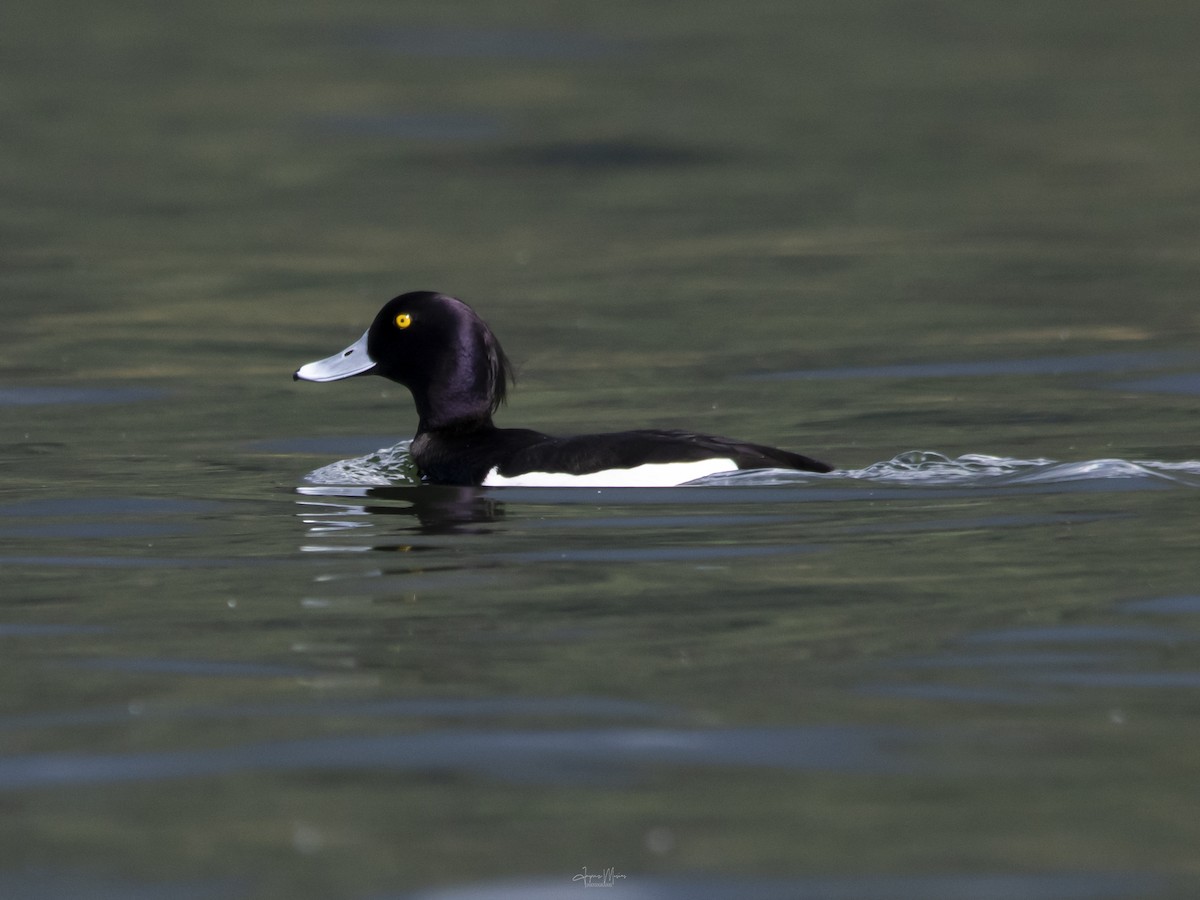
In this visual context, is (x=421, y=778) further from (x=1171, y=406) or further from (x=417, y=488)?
(x=1171, y=406)

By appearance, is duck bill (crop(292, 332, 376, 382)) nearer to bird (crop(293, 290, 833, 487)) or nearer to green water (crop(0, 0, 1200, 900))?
bird (crop(293, 290, 833, 487))

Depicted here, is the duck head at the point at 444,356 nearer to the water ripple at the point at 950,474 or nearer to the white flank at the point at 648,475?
the water ripple at the point at 950,474

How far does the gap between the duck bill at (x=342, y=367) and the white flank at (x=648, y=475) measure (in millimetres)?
1567

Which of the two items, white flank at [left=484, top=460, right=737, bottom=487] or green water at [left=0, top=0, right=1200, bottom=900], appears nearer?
green water at [left=0, top=0, right=1200, bottom=900]

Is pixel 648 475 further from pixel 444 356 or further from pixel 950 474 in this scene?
pixel 444 356

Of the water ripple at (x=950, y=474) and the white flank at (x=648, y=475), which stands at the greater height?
the white flank at (x=648, y=475)

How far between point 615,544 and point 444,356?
2441mm

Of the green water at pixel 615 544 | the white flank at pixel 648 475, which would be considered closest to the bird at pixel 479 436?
the white flank at pixel 648 475

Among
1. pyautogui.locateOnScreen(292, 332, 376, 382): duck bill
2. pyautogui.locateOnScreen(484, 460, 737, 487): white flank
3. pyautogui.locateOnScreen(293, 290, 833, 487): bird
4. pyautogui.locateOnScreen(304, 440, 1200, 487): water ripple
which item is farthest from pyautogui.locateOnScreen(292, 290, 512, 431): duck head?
pyautogui.locateOnScreen(484, 460, 737, 487): white flank

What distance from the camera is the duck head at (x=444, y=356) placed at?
9914 mm

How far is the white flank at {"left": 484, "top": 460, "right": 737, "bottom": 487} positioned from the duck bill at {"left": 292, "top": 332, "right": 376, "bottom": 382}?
1567 millimetres

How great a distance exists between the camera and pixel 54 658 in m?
6.29

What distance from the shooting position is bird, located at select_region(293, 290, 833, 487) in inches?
346

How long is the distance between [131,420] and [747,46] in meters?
23.9
